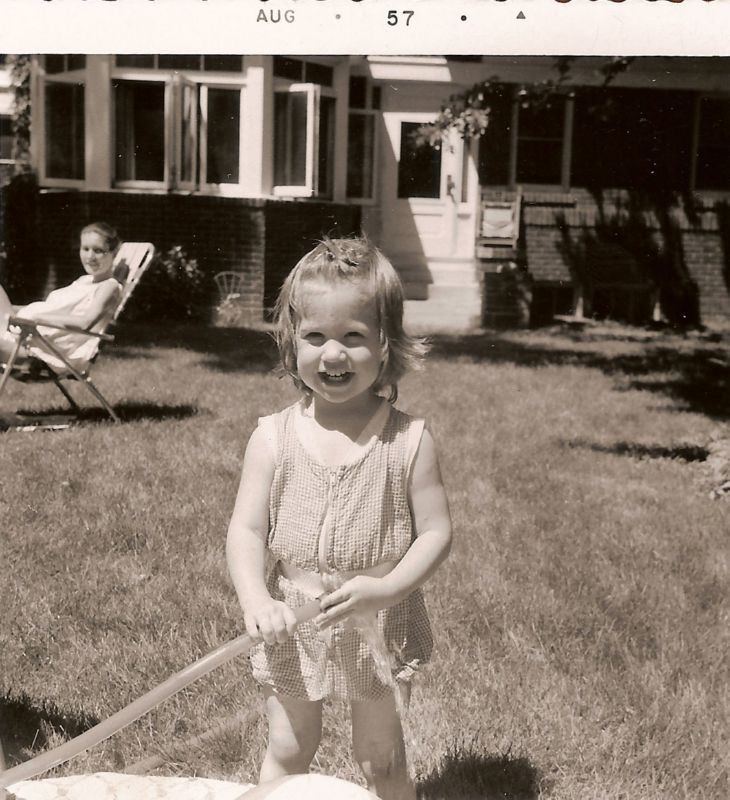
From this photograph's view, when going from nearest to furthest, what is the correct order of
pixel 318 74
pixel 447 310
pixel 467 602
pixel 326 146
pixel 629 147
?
pixel 467 602
pixel 318 74
pixel 326 146
pixel 447 310
pixel 629 147

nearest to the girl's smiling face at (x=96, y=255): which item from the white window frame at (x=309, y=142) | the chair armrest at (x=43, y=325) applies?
the chair armrest at (x=43, y=325)

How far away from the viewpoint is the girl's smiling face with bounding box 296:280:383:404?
2006 mm

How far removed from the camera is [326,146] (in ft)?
47.9

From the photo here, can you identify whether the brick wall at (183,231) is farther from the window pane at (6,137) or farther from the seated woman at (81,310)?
the seated woman at (81,310)

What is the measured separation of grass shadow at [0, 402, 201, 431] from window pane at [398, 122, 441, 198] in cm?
983

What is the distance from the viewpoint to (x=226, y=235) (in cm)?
1334

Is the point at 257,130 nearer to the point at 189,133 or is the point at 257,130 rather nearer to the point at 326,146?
the point at 189,133

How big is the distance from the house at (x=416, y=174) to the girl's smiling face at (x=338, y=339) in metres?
11.4

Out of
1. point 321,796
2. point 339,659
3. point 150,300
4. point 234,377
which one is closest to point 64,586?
point 339,659

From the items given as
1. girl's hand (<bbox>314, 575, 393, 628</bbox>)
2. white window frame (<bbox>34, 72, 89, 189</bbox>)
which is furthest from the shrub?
girl's hand (<bbox>314, 575, 393, 628</bbox>)

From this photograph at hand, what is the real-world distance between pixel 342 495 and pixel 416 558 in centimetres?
18

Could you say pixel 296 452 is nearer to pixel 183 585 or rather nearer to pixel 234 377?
pixel 183 585

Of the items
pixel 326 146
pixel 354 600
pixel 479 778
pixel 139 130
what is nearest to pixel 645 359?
pixel 326 146

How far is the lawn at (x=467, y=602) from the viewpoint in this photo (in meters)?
2.65
